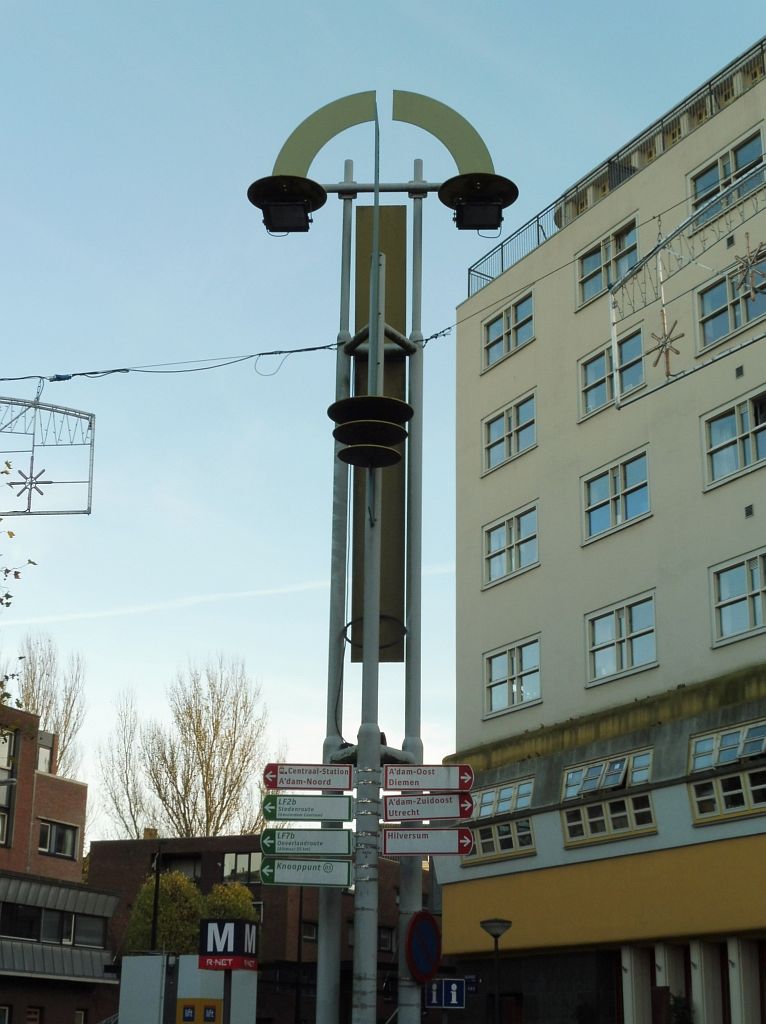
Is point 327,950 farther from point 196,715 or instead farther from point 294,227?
point 196,715

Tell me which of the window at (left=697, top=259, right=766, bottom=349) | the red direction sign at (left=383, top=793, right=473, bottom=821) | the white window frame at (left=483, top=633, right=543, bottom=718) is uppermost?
the window at (left=697, top=259, right=766, bottom=349)

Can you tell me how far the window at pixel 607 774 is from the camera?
31.1 m

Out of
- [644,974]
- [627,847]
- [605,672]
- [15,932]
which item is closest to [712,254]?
[605,672]

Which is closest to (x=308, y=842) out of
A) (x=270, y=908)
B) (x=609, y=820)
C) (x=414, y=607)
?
(x=414, y=607)

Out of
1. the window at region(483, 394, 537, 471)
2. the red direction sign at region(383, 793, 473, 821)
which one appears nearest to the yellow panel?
the window at region(483, 394, 537, 471)

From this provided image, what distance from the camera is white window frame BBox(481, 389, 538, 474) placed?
3788 cm

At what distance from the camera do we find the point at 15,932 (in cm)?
4544

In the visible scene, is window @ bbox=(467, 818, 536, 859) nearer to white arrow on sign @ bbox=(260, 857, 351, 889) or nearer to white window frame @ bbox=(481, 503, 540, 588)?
white window frame @ bbox=(481, 503, 540, 588)

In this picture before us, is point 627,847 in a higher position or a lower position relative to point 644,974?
higher

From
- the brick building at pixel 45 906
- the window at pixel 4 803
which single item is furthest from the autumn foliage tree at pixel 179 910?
the window at pixel 4 803

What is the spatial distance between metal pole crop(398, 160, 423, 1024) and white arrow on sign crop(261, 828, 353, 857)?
0.79 metres

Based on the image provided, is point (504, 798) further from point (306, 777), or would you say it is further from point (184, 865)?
point (184, 865)

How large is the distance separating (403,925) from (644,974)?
2042cm

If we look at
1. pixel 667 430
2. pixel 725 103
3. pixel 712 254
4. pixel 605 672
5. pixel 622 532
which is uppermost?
pixel 725 103
